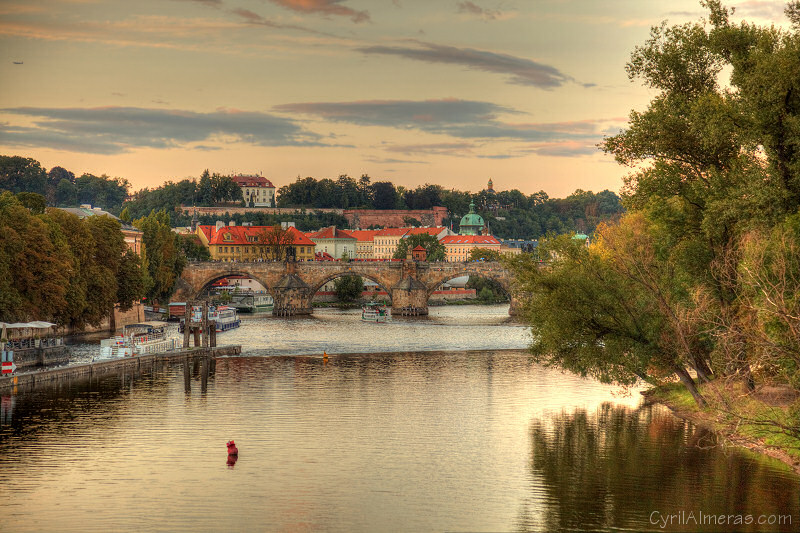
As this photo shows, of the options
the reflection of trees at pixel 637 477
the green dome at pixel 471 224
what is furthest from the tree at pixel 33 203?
the green dome at pixel 471 224

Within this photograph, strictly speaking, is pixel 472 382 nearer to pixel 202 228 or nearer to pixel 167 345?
pixel 167 345

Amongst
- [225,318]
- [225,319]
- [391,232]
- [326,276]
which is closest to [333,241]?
[391,232]

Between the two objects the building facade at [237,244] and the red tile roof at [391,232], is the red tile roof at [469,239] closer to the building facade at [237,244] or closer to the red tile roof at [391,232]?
the red tile roof at [391,232]

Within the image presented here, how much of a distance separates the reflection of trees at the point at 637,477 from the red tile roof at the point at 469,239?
432 ft

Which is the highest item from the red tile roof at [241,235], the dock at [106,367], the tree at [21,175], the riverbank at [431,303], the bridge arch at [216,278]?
the tree at [21,175]

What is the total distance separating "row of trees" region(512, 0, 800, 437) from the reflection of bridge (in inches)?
2512

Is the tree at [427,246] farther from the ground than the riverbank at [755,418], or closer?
farther from the ground

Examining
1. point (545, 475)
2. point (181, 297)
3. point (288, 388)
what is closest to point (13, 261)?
point (288, 388)

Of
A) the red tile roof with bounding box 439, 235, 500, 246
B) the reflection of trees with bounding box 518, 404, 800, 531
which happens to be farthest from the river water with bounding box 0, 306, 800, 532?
the red tile roof with bounding box 439, 235, 500, 246

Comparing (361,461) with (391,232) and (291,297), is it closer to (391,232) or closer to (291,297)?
(291,297)

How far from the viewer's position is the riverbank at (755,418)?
2556 cm

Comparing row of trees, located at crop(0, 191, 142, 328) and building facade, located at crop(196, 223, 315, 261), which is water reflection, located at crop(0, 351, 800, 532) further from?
building facade, located at crop(196, 223, 315, 261)

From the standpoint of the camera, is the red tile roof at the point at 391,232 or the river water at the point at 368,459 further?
the red tile roof at the point at 391,232

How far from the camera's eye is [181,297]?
96.8 m
